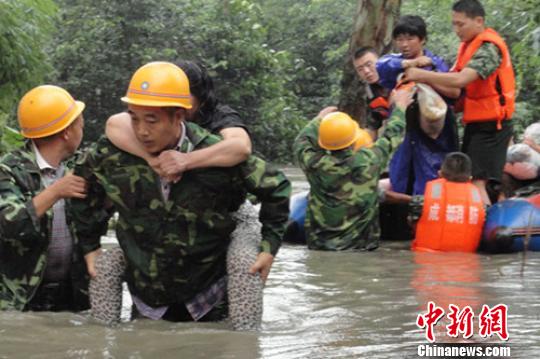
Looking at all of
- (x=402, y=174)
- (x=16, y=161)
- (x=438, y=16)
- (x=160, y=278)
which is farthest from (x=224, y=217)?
(x=438, y=16)

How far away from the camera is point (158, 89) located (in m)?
4.80

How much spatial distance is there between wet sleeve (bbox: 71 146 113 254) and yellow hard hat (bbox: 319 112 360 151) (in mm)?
4090

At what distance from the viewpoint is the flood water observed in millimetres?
4824

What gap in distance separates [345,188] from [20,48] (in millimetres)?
3762

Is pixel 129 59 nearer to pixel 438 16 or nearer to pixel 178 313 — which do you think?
pixel 438 16

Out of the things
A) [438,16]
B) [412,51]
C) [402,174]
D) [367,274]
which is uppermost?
[438,16]

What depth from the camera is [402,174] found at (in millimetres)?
10031

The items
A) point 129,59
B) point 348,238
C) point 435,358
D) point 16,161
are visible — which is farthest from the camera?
point 129,59

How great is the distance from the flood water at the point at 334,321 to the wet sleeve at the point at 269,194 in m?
0.47

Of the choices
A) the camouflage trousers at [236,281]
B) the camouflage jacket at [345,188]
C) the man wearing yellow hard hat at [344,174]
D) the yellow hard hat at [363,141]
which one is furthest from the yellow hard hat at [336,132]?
the camouflage trousers at [236,281]

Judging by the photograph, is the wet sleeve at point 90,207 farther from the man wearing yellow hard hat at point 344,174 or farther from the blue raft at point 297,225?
the blue raft at point 297,225

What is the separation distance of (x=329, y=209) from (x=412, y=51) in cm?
164

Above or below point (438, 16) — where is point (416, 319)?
below

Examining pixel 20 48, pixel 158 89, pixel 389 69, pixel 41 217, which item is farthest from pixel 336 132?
pixel 158 89
